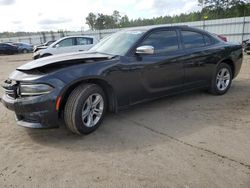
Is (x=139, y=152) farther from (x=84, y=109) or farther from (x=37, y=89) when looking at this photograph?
(x=37, y=89)

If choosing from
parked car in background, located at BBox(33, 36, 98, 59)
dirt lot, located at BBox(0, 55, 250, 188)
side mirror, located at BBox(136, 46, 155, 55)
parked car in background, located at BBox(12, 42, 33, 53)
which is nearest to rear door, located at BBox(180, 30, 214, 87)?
dirt lot, located at BBox(0, 55, 250, 188)

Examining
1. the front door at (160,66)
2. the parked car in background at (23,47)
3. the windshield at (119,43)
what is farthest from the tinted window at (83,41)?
the parked car in background at (23,47)

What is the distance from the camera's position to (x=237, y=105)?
196 inches

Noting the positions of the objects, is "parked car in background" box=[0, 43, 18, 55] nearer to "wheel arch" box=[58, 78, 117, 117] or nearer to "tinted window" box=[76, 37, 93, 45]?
"tinted window" box=[76, 37, 93, 45]

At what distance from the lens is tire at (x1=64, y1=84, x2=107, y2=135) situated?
11.4ft

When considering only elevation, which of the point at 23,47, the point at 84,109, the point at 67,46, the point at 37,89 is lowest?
the point at 84,109

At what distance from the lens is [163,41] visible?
465 centimetres

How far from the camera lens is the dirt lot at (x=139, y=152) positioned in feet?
8.66

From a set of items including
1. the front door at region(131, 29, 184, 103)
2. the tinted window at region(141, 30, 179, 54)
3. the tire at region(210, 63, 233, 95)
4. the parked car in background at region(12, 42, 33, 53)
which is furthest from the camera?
the parked car in background at region(12, 42, 33, 53)

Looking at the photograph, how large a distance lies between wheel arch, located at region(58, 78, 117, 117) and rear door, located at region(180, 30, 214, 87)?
1.74 m

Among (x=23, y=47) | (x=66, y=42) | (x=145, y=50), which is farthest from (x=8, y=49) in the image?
(x=145, y=50)

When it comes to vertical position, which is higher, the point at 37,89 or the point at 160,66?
the point at 160,66

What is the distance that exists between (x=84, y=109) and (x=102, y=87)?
503mm

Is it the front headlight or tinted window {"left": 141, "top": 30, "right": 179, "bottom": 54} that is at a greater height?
tinted window {"left": 141, "top": 30, "right": 179, "bottom": 54}
